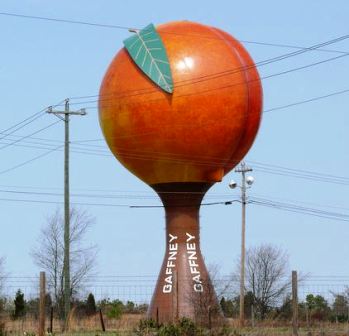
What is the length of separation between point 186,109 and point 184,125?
0.54 metres

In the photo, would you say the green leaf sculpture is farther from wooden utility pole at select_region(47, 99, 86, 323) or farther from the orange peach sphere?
wooden utility pole at select_region(47, 99, 86, 323)

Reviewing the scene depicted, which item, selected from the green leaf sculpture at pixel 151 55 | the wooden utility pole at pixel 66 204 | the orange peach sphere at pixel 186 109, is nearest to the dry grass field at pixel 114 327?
the wooden utility pole at pixel 66 204

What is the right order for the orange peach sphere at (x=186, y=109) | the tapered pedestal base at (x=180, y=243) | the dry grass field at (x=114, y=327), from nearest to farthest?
the dry grass field at (x=114, y=327)
the orange peach sphere at (x=186, y=109)
the tapered pedestal base at (x=180, y=243)

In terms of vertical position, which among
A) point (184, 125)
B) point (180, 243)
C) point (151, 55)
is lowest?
point (180, 243)

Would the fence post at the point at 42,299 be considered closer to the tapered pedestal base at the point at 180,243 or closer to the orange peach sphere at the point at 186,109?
the orange peach sphere at the point at 186,109

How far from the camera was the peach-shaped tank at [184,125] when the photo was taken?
33.0 m

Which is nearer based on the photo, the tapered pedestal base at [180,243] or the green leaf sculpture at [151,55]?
the green leaf sculpture at [151,55]

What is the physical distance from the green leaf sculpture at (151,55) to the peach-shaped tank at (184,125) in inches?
7.5

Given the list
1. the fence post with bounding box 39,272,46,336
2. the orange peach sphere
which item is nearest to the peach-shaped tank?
the orange peach sphere

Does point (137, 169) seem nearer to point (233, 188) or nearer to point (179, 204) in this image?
point (179, 204)

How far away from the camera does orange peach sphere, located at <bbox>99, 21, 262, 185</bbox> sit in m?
32.9

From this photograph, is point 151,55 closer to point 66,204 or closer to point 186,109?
point 186,109

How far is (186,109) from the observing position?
32875 mm

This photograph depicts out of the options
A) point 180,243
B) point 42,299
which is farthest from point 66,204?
point 42,299
